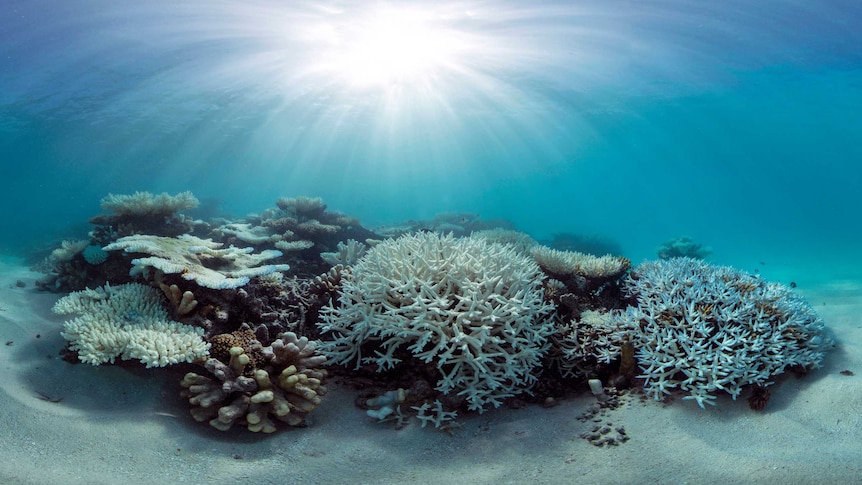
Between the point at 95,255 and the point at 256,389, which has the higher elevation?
the point at 95,255

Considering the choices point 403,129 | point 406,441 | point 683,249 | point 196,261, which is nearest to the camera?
point 406,441

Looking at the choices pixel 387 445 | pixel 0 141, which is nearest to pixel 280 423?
pixel 387 445

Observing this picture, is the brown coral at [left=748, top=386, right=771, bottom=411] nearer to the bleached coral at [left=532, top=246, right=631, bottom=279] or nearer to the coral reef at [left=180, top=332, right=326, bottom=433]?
the bleached coral at [left=532, top=246, right=631, bottom=279]

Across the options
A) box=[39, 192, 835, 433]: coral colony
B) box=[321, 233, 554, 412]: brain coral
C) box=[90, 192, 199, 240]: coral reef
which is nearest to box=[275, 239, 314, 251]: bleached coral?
box=[90, 192, 199, 240]: coral reef

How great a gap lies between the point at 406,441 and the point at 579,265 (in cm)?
376

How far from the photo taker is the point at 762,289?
5.08 m

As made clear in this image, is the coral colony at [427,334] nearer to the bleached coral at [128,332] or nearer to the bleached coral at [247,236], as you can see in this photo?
the bleached coral at [128,332]

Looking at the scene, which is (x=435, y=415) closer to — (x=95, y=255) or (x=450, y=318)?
(x=450, y=318)

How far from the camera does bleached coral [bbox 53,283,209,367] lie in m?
3.87

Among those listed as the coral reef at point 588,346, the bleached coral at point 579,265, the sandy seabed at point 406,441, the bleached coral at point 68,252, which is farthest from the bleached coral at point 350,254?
the bleached coral at point 68,252

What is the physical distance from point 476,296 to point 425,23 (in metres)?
16.5

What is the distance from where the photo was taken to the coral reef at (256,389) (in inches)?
142

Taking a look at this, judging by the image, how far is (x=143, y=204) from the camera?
7324 millimetres

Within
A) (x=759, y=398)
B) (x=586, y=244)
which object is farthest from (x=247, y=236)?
(x=586, y=244)
